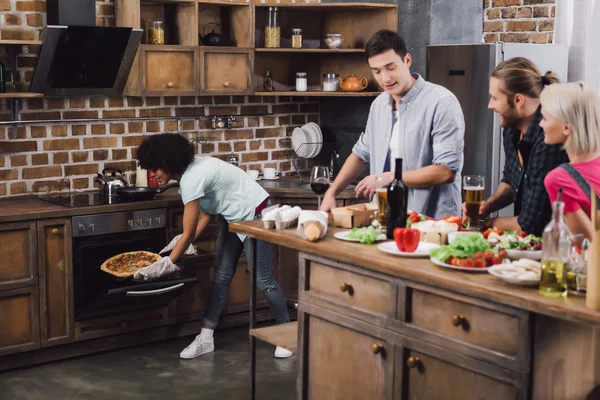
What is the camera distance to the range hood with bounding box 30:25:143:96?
4.94 metres

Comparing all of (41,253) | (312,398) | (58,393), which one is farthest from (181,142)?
(312,398)

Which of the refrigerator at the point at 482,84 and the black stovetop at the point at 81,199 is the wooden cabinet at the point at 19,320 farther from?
the refrigerator at the point at 482,84

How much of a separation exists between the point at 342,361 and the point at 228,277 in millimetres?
1826

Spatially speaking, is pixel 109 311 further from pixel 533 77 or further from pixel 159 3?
pixel 533 77

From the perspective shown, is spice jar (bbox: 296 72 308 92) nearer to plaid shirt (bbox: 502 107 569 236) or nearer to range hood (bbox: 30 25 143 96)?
range hood (bbox: 30 25 143 96)

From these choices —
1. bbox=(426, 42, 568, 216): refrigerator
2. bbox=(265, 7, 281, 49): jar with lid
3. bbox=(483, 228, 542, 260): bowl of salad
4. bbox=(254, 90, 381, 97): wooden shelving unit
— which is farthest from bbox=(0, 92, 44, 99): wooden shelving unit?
bbox=(483, 228, 542, 260): bowl of salad

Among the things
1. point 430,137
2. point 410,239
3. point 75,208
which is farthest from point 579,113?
point 75,208

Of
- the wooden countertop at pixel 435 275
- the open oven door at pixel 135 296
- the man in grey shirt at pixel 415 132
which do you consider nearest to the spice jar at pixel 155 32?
the open oven door at pixel 135 296

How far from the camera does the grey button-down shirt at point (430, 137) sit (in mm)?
3939

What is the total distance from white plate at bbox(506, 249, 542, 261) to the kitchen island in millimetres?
158

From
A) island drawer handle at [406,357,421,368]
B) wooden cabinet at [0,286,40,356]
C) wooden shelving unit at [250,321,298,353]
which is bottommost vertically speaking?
wooden cabinet at [0,286,40,356]

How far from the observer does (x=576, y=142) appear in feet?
9.34

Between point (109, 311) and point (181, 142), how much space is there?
1.13 metres

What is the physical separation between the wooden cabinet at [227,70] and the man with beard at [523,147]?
8.24 ft
